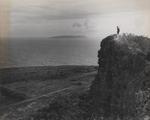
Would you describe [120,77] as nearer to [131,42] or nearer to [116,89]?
[116,89]

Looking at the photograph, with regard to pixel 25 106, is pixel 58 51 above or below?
above

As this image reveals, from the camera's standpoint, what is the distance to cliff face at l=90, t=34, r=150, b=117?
2.42 meters

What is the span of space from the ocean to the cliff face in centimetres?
23

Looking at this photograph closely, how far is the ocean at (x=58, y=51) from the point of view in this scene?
A: 264 cm

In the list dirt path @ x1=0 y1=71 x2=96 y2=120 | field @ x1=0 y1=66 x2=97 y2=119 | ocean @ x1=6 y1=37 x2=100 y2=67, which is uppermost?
ocean @ x1=6 y1=37 x2=100 y2=67

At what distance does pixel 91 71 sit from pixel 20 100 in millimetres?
704

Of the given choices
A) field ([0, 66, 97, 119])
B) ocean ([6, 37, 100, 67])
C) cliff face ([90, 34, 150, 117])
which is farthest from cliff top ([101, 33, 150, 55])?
field ([0, 66, 97, 119])

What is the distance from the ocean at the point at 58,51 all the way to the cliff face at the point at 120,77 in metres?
0.23

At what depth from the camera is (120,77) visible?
2434mm

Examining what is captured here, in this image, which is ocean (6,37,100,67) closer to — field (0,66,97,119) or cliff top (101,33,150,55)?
field (0,66,97,119)

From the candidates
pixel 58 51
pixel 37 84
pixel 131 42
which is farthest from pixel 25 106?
pixel 131 42

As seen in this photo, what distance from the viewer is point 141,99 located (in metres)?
2.51

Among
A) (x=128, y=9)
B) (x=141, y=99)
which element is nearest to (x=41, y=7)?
(x=128, y=9)

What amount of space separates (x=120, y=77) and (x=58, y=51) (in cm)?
89
